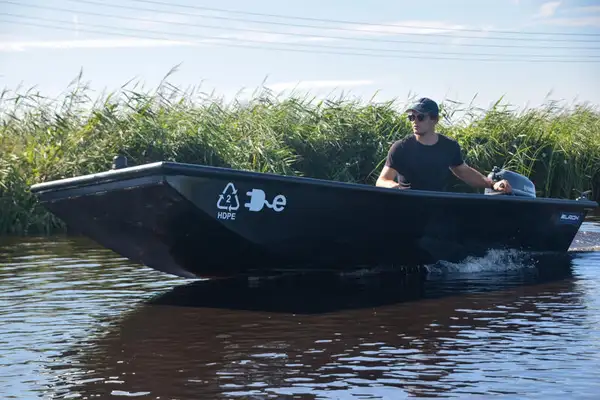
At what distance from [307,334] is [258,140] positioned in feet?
33.1

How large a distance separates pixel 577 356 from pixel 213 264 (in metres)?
3.76

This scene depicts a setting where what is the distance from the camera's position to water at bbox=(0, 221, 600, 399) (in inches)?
209

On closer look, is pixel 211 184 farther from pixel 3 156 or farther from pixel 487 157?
pixel 487 157

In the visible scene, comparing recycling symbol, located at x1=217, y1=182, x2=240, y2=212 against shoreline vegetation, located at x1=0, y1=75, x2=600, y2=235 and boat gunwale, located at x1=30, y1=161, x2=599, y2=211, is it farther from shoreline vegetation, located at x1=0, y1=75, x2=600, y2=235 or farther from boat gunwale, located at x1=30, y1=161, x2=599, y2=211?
shoreline vegetation, located at x1=0, y1=75, x2=600, y2=235

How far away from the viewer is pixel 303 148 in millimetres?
17359

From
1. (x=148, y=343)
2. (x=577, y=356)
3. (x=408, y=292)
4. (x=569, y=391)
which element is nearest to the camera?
(x=569, y=391)

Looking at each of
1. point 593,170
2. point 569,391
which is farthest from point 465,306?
point 593,170

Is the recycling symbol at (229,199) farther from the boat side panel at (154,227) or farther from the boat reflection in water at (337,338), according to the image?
the boat reflection in water at (337,338)

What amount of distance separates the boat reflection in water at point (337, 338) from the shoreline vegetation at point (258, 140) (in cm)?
640

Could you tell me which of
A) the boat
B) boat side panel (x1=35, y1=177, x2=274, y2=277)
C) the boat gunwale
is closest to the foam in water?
the boat

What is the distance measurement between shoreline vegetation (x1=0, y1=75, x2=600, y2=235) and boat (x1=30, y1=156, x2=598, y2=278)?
6463 millimetres

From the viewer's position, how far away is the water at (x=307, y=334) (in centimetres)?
531

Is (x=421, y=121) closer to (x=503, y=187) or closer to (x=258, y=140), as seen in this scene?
(x=503, y=187)

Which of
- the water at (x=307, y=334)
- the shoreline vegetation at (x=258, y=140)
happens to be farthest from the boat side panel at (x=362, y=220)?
the shoreline vegetation at (x=258, y=140)
